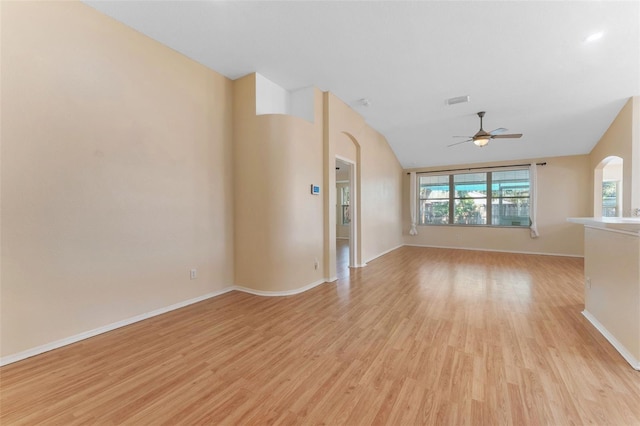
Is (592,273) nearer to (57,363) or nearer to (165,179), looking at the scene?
(165,179)

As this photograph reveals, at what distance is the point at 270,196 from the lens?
3676mm

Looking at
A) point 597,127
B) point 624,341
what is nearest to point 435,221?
point 597,127

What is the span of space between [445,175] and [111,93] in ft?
27.3

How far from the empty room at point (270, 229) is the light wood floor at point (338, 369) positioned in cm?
2

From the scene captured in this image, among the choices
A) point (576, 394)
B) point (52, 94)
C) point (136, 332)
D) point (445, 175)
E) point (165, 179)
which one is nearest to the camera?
point (576, 394)

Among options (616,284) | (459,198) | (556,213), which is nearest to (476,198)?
(459,198)

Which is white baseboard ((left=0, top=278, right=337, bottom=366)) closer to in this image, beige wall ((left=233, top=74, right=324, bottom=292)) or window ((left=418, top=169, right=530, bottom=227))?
beige wall ((left=233, top=74, right=324, bottom=292))

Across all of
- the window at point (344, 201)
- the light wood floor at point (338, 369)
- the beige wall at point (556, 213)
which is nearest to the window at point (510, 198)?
the beige wall at point (556, 213)

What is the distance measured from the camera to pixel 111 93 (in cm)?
264

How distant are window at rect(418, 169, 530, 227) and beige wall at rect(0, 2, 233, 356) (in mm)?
7250

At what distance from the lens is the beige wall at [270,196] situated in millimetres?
3689

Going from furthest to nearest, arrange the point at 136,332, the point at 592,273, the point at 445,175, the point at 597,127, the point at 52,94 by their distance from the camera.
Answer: the point at 445,175 < the point at 597,127 < the point at 592,273 < the point at 136,332 < the point at 52,94

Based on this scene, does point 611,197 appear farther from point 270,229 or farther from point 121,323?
point 121,323

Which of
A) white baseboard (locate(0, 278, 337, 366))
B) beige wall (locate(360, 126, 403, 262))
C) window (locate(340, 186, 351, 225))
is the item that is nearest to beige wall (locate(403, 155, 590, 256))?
beige wall (locate(360, 126, 403, 262))
